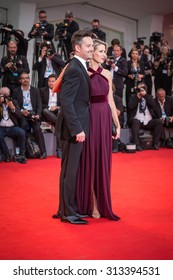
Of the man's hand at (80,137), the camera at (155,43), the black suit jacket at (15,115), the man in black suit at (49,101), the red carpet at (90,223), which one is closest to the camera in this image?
the red carpet at (90,223)

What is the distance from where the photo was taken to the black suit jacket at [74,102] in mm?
4406

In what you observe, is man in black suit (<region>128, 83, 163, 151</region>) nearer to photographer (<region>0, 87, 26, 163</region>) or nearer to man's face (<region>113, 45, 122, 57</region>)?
man's face (<region>113, 45, 122, 57</region>)

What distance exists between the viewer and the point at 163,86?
1186 centimetres

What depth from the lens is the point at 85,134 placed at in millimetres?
4547

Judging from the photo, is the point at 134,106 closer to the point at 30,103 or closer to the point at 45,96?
the point at 45,96

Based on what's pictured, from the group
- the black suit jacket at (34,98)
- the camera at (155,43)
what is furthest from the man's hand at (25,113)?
the camera at (155,43)

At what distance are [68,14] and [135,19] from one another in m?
4.65

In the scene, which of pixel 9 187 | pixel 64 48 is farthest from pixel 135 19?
pixel 9 187

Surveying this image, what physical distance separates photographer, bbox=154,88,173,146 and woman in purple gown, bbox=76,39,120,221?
588cm

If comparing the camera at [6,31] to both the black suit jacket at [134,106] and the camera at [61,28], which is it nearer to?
the camera at [61,28]

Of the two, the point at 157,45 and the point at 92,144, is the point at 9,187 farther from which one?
the point at 157,45

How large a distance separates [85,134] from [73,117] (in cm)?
22

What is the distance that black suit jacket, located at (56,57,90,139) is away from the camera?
4406 millimetres

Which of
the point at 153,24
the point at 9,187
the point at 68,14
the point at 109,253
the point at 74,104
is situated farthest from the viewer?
the point at 153,24
